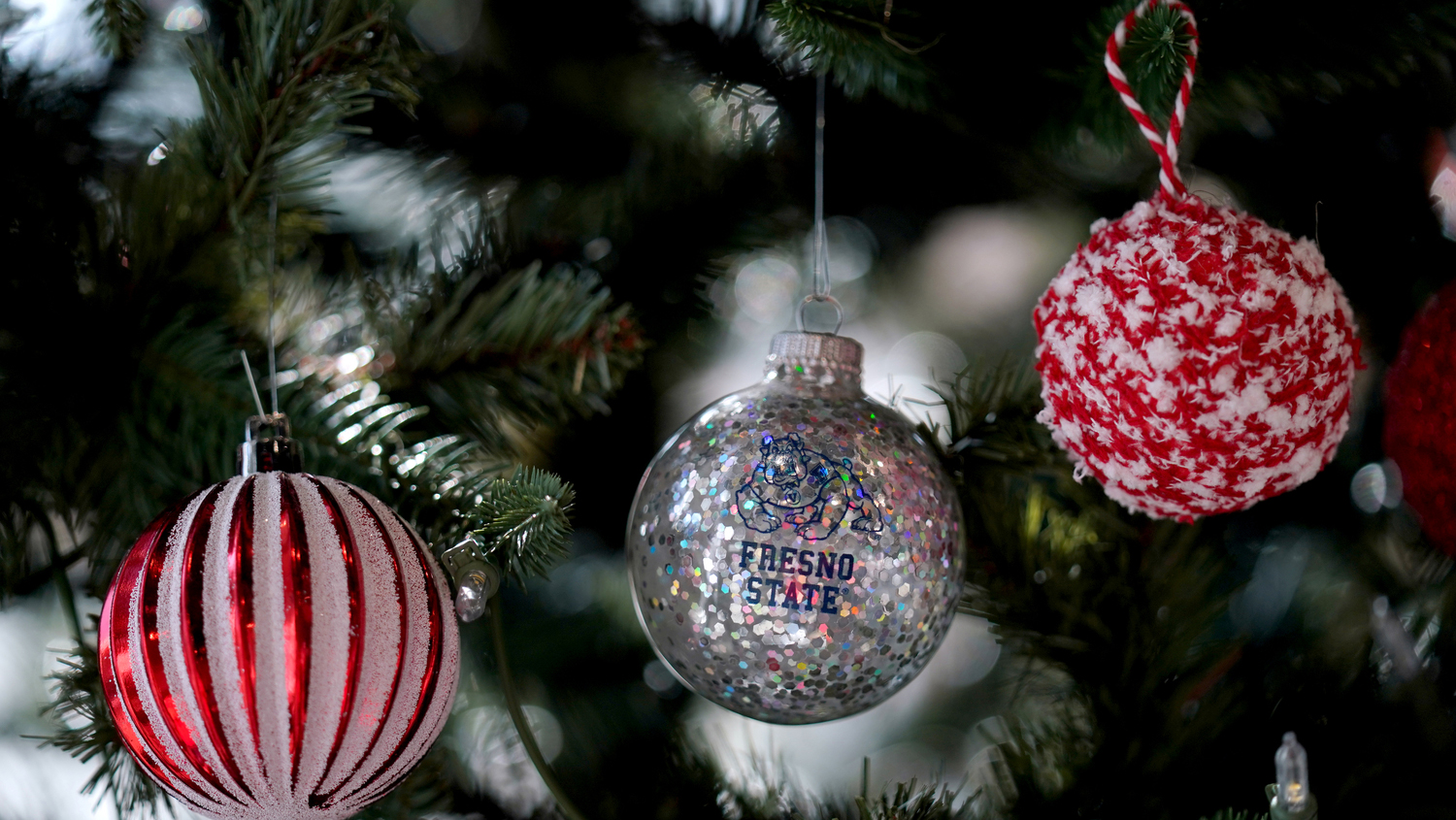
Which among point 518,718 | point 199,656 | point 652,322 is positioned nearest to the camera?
point 199,656

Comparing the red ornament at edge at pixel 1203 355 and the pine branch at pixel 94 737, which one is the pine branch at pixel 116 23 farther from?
the red ornament at edge at pixel 1203 355

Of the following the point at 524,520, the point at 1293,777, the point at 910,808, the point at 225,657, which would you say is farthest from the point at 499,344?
the point at 1293,777

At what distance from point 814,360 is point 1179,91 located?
252 mm

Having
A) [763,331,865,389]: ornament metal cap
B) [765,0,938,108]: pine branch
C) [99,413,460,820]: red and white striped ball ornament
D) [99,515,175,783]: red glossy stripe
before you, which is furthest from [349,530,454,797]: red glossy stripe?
[765,0,938,108]: pine branch

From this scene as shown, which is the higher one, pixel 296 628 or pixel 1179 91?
pixel 1179 91

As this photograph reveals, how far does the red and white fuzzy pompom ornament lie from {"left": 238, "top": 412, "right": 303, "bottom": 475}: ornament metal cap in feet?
2.15

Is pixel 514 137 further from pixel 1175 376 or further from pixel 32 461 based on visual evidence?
pixel 1175 376

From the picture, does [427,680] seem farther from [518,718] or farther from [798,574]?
[798,574]

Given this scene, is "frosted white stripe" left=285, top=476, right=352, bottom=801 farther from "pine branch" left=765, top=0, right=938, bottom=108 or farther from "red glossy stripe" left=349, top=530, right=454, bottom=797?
"pine branch" left=765, top=0, right=938, bottom=108

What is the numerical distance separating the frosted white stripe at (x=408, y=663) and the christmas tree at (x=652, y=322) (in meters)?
0.04

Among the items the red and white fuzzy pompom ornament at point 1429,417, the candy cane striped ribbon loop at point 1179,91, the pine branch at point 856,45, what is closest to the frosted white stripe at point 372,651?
the pine branch at point 856,45

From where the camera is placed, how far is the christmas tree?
548mm

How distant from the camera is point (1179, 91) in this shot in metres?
0.52

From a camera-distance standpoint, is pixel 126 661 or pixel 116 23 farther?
pixel 116 23
